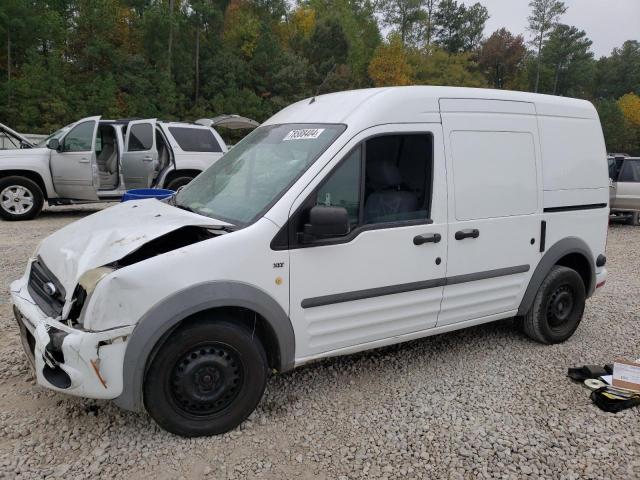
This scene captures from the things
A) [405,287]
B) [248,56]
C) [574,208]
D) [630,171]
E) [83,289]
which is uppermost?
[248,56]

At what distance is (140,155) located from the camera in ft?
33.5

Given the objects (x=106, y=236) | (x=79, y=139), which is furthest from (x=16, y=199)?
(x=106, y=236)

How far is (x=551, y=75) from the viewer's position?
60.9m

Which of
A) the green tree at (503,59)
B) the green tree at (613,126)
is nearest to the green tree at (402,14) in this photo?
the green tree at (503,59)

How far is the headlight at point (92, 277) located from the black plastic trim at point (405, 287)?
1110 mm

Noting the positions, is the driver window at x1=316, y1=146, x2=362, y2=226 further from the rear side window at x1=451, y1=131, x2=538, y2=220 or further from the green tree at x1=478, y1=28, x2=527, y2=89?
the green tree at x1=478, y1=28, x2=527, y2=89

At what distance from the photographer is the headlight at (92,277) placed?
2.54 metres

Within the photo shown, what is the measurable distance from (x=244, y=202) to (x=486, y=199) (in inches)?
70.8

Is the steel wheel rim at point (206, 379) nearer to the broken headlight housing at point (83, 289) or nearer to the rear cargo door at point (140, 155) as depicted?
the broken headlight housing at point (83, 289)

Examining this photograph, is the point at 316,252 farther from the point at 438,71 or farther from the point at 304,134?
the point at 438,71

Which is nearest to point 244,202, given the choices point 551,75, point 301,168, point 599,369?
point 301,168

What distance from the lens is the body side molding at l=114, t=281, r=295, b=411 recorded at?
8.43ft

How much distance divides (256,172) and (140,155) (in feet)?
25.1

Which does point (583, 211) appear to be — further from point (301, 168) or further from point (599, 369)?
point (301, 168)
